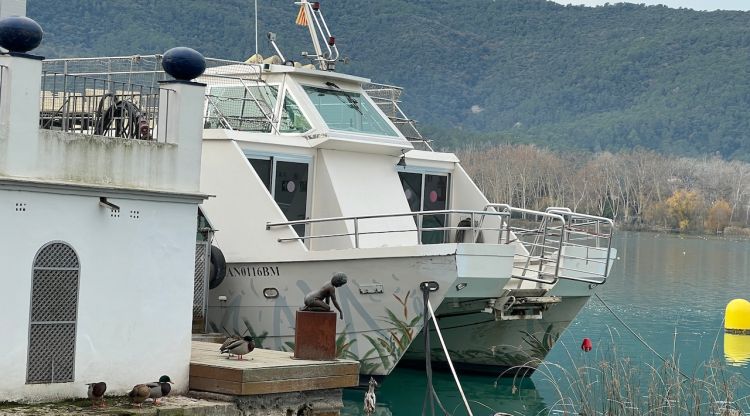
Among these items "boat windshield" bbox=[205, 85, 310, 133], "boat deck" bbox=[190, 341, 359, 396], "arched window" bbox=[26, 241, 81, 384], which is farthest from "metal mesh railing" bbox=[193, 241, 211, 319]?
"arched window" bbox=[26, 241, 81, 384]

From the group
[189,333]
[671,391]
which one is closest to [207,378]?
[189,333]

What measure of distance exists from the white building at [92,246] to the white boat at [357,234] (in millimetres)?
3812

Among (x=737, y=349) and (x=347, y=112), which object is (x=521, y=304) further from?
(x=737, y=349)

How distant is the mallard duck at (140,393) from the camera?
12117 millimetres

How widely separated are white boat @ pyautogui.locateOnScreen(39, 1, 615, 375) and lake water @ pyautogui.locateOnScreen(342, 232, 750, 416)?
0.62m

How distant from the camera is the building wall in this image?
11.8 meters

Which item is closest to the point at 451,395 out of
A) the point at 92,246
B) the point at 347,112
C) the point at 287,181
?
the point at 287,181

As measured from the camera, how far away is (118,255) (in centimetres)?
1266

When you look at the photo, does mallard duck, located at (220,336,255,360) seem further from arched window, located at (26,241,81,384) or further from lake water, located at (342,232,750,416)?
lake water, located at (342,232,750,416)

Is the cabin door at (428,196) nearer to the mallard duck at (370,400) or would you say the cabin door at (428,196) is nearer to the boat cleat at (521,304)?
the boat cleat at (521,304)

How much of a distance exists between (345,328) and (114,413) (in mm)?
6040

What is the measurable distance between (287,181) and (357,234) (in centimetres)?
220

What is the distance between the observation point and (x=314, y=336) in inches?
543

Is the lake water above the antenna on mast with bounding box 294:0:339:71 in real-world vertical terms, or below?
below
